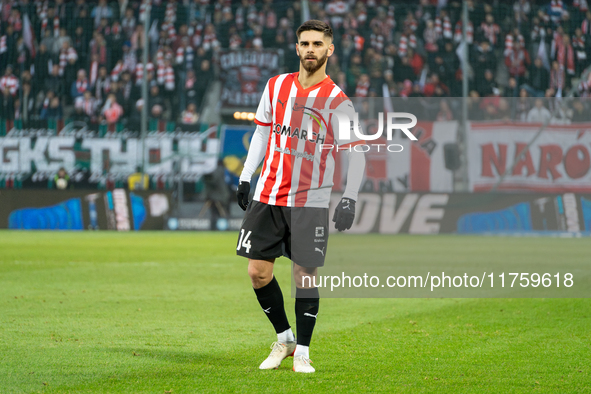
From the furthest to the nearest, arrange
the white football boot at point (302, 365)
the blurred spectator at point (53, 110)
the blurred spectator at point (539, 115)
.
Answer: the blurred spectator at point (53, 110) → the blurred spectator at point (539, 115) → the white football boot at point (302, 365)

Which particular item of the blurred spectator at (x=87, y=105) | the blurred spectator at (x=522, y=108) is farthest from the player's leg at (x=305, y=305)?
the blurred spectator at (x=87, y=105)

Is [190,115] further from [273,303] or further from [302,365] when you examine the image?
[302,365]

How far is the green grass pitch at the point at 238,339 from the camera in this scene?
411cm

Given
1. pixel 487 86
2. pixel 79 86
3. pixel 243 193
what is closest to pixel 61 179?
pixel 79 86

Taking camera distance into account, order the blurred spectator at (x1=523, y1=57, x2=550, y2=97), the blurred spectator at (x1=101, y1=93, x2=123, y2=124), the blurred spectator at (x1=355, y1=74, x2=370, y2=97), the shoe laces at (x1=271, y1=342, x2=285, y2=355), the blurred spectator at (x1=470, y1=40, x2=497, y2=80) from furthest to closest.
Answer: the blurred spectator at (x1=101, y1=93, x2=123, y2=124) < the blurred spectator at (x1=355, y1=74, x2=370, y2=97) < the blurred spectator at (x1=470, y1=40, x2=497, y2=80) < the blurred spectator at (x1=523, y1=57, x2=550, y2=97) < the shoe laces at (x1=271, y1=342, x2=285, y2=355)

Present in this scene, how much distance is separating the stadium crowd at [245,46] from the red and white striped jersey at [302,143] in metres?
15.7

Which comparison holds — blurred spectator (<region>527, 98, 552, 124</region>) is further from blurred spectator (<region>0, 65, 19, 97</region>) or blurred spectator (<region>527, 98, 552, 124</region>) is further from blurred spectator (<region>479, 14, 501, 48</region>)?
blurred spectator (<region>0, 65, 19, 97</region>)

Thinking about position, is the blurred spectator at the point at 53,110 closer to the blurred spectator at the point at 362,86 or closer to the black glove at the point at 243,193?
the blurred spectator at the point at 362,86

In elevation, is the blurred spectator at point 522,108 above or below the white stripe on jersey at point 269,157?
below

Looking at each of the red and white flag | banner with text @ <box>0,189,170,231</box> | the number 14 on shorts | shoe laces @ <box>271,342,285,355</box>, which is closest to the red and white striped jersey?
the number 14 on shorts

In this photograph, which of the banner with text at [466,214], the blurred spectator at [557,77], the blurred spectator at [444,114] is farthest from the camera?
the blurred spectator at [557,77]

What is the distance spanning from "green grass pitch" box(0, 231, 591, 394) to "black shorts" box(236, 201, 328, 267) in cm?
64

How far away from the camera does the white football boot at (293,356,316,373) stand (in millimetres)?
4363

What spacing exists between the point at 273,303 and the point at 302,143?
3.13 ft
